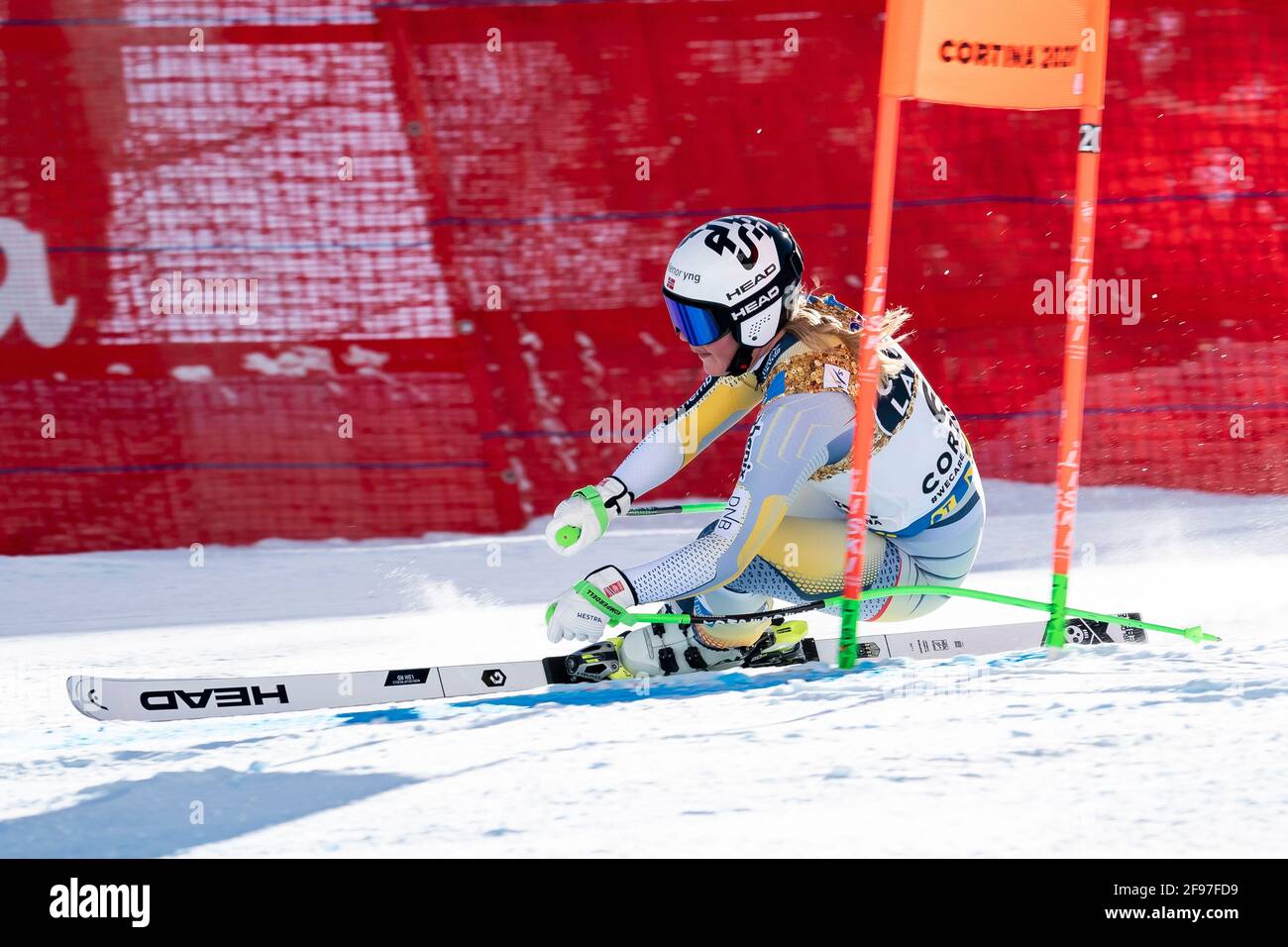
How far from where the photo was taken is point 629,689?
13.4 ft

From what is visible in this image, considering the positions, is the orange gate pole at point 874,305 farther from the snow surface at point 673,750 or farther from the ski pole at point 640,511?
the snow surface at point 673,750

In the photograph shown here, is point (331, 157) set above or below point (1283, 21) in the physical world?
below

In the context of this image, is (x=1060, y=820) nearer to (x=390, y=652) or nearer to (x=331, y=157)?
(x=390, y=652)

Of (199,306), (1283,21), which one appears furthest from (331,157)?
(1283,21)

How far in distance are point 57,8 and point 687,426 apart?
373 cm

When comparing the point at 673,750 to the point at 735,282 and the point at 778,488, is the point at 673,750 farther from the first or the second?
the point at 735,282

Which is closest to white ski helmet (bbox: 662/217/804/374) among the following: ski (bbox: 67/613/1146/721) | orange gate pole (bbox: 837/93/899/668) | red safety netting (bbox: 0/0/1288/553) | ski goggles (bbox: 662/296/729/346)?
ski goggles (bbox: 662/296/729/346)

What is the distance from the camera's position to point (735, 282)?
13.0ft

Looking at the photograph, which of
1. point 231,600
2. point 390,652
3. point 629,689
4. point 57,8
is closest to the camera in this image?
point 629,689

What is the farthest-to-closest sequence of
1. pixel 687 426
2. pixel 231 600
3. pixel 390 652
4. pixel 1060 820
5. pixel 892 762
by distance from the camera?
pixel 231 600, pixel 390 652, pixel 687 426, pixel 892 762, pixel 1060 820

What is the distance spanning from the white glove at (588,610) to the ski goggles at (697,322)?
0.68m

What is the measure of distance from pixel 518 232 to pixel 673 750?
11.8 ft

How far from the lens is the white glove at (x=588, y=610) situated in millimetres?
3820

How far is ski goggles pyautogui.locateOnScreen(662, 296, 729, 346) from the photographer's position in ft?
13.1
